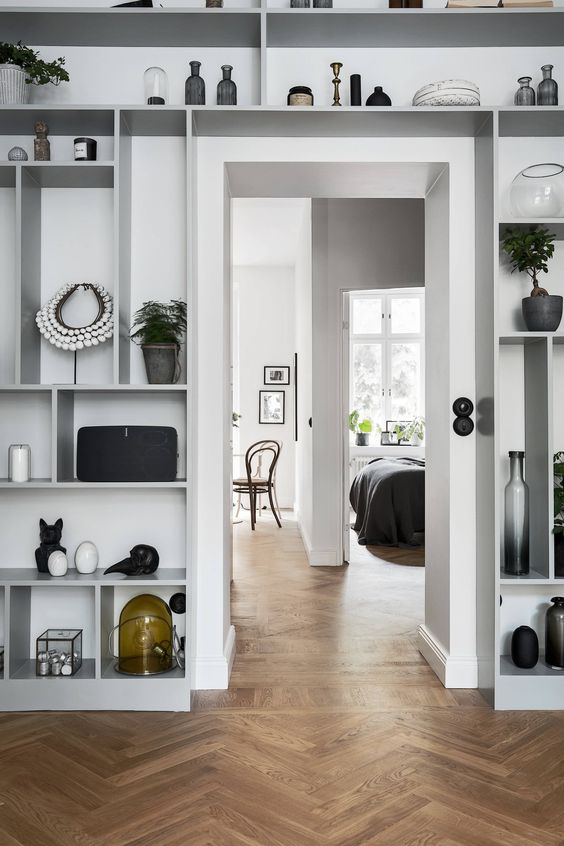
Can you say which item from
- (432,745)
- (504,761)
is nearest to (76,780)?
(432,745)

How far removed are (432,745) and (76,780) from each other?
1205 mm

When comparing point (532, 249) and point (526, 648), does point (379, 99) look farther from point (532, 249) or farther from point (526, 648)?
point (526, 648)

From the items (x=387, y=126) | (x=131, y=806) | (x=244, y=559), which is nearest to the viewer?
(x=131, y=806)

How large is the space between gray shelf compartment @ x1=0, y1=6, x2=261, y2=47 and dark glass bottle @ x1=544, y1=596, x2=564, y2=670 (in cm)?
266

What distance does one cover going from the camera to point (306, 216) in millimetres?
6547

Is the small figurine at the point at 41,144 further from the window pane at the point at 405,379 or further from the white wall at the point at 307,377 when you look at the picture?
the window pane at the point at 405,379

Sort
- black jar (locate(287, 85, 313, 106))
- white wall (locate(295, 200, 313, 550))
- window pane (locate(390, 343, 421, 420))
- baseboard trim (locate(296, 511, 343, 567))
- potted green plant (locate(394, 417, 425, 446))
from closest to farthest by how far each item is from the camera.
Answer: black jar (locate(287, 85, 313, 106))
baseboard trim (locate(296, 511, 343, 567))
white wall (locate(295, 200, 313, 550))
potted green plant (locate(394, 417, 425, 446))
window pane (locate(390, 343, 421, 420))

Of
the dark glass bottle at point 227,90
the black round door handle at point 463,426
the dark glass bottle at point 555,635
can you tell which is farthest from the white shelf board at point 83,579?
the dark glass bottle at point 227,90

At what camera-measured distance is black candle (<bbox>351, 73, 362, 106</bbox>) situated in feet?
9.73

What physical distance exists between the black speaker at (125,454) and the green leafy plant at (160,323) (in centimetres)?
36

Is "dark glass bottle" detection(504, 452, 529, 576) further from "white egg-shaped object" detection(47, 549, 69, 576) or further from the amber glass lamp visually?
"white egg-shaped object" detection(47, 549, 69, 576)

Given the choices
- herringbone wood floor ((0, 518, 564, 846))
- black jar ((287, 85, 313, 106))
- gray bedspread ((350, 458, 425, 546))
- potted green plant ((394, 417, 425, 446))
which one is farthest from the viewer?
potted green plant ((394, 417, 425, 446))

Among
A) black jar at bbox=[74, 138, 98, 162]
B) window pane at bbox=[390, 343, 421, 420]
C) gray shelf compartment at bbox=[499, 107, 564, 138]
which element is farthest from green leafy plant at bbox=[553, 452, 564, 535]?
window pane at bbox=[390, 343, 421, 420]

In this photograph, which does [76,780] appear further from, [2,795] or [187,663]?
[187,663]
